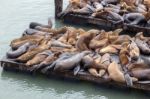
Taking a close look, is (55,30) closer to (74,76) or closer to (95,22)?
(95,22)

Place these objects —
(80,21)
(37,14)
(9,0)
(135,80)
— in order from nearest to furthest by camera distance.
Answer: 1. (135,80)
2. (80,21)
3. (37,14)
4. (9,0)

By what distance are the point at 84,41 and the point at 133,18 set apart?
8.79ft

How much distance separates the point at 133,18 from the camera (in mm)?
12812

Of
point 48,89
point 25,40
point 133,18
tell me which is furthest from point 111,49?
point 133,18

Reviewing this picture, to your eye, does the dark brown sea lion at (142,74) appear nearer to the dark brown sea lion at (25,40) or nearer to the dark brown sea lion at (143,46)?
the dark brown sea lion at (143,46)

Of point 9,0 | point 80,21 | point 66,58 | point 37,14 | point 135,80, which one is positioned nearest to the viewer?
point 135,80

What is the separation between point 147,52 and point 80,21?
3.43 metres

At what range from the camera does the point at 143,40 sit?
36.8 ft

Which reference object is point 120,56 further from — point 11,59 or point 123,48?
point 11,59

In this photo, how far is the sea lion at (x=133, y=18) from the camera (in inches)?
498

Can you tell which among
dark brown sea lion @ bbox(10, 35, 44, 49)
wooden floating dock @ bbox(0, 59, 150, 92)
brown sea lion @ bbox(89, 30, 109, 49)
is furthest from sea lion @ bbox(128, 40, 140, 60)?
dark brown sea lion @ bbox(10, 35, 44, 49)

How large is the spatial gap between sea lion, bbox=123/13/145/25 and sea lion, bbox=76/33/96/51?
2.20 m

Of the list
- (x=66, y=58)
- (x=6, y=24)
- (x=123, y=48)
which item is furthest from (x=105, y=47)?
(x=6, y=24)

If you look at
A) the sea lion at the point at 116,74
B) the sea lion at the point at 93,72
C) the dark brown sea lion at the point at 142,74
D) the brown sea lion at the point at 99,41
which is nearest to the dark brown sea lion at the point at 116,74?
the sea lion at the point at 116,74
